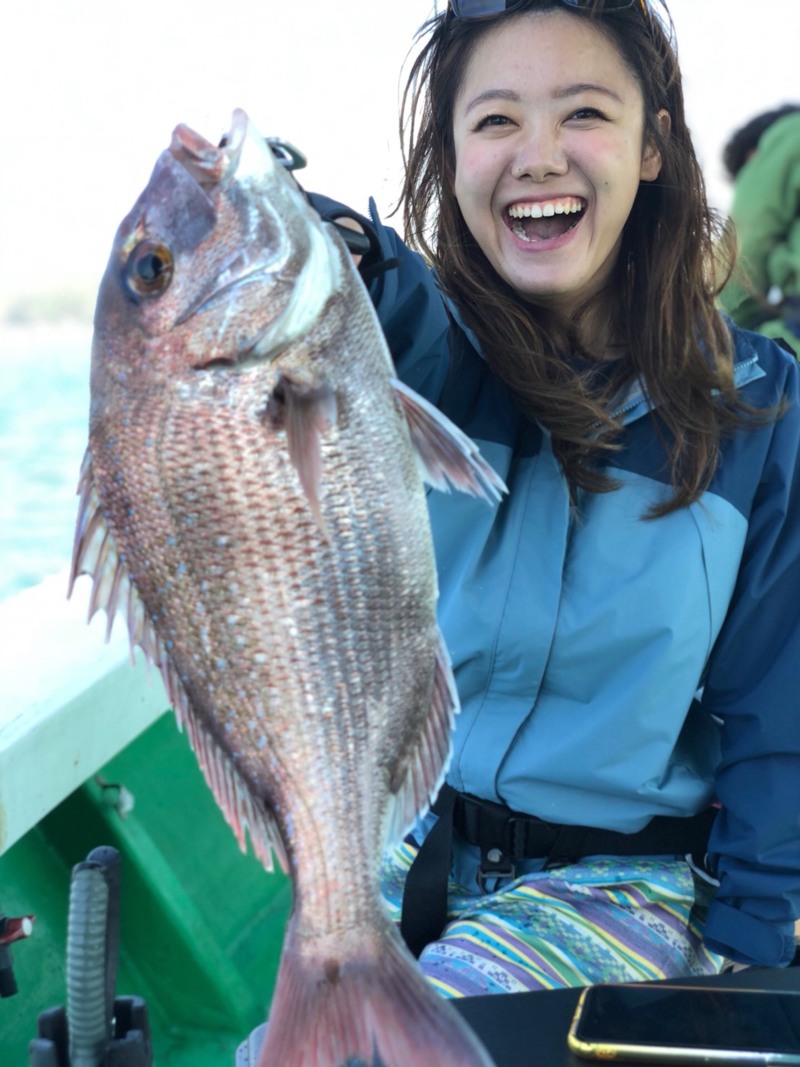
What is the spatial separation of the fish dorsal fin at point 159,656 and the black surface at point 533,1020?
364 mm

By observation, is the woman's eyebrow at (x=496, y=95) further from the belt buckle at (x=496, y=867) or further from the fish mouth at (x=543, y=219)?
the belt buckle at (x=496, y=867)

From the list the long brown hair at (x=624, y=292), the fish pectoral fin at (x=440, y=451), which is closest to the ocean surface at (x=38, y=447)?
the long brown hair at (x=624, y=292)

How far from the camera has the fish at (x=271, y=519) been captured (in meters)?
1.15

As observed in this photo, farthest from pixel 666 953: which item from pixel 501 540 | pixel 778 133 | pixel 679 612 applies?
pixel 778 133

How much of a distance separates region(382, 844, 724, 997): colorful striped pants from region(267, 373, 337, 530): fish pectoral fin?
0.96m

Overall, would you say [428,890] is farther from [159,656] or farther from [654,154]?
[654,154]

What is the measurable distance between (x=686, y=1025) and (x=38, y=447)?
61.9ft

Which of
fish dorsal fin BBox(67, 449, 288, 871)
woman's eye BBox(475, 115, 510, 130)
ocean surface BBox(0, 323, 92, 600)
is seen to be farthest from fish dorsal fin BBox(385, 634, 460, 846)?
ocean surface BBox(0, 323, 92, 600)

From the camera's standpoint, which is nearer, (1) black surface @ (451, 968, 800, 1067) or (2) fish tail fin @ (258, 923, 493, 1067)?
(2) fish tail fin @ (258, 923, 493, 1067)

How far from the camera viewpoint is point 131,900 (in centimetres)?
260

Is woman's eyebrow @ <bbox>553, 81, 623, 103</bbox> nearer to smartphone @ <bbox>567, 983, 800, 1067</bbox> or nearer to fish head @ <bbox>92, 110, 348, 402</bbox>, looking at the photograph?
fish head @ <bbox>92, 110, 348, 402</bbox>

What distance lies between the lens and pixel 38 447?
18719 millimetres

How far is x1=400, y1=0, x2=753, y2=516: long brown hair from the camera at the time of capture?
191 cm

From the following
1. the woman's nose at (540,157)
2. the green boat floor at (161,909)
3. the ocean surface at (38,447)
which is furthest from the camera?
the ocean surface at (38,447)
